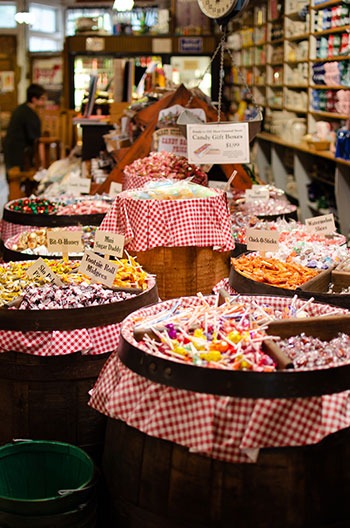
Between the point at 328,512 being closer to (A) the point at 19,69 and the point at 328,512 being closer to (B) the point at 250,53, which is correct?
(B) the point at 250,53

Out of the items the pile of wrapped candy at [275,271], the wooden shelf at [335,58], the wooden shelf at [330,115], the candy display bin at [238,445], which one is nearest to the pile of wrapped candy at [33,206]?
the pile of wrapped candy at [275,271]

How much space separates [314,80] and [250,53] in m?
4.50

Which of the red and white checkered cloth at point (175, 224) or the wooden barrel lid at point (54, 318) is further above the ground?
the red and white checkered cloth at point (175, 224)

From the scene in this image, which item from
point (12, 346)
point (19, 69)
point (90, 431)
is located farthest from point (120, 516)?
point (19, 69)

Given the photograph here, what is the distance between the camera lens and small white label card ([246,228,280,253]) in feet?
10.9

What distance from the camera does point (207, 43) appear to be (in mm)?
13094

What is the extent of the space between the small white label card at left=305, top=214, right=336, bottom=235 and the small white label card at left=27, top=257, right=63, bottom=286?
164 centimetres

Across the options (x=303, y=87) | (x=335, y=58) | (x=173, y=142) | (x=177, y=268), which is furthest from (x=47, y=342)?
(x=303, y=87)

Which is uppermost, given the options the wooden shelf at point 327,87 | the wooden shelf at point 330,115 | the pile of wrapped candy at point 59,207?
the wooden shelf at point 327,87

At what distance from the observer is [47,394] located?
2.55 metres

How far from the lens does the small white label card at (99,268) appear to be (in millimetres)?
2809

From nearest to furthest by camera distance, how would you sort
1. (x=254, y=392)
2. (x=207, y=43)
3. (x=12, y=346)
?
(x=254, y=392) → (x=12, y=346) → (x=207, y=43)

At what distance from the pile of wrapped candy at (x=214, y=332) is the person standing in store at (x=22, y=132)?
→ 853 centimetres

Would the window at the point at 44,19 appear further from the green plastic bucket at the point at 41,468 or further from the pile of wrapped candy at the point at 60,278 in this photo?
the green plastic bucket at the point at 41,468
